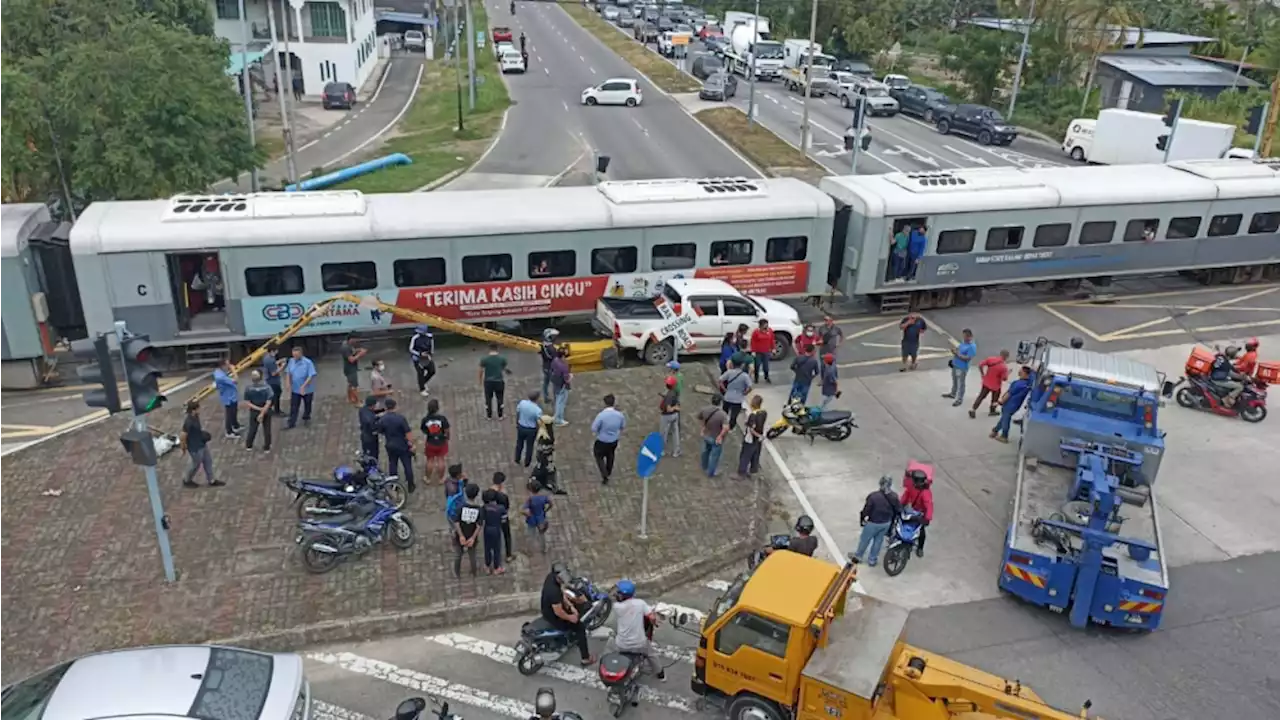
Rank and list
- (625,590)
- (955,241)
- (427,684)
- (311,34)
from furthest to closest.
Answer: (311,34)
(955,241)
(427,684)
(625,590)

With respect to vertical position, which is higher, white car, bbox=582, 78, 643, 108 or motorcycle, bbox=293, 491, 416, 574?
motorcycle, bbox=293, 491, 416, 574

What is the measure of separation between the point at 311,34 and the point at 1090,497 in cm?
4941

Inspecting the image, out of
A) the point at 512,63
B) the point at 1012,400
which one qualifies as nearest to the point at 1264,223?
the point at 1012,400

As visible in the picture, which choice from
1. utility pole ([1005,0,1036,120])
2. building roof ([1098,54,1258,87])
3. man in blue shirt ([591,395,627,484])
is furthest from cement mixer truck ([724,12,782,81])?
man in blue shirt ([591,395,627,484])

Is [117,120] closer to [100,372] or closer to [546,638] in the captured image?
[100,372]

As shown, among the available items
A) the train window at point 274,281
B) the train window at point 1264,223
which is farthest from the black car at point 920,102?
the train window at point 274,281

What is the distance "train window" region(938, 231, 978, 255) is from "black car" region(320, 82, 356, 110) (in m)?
36.7

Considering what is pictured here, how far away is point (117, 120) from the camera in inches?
942

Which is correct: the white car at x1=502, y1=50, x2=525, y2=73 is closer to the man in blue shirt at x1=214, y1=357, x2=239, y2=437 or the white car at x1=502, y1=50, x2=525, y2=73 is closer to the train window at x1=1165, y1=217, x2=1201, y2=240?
the train window at x1=1165, y1=217, x2=1201, y2=240

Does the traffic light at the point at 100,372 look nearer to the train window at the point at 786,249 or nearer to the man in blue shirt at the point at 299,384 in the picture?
the man in blue shirt at the point at 299,384

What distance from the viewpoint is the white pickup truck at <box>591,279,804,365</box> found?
20.2 meters

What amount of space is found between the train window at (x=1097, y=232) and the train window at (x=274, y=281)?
18479mm

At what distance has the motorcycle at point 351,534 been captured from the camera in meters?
12.9

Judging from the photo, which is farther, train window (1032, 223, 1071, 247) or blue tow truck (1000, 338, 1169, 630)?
train window (1032, 223, 1071, 247)
